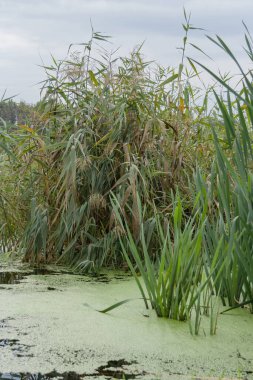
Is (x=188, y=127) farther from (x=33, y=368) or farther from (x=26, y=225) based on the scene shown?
(x=33, y=368)

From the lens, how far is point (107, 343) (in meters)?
2.17

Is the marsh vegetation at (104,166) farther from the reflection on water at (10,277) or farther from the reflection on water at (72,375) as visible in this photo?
the reflection on water at (72,375)

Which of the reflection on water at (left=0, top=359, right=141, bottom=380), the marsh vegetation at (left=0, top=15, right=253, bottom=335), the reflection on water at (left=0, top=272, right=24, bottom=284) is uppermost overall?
the marsh vegetation at (left=0, top=15, right=253, bottom=335)

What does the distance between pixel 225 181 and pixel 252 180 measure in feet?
0.43

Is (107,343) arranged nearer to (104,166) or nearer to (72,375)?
(72,375)

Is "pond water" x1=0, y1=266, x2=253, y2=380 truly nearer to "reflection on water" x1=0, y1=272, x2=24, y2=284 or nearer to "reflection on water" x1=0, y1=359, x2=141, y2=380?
"reflection on water" x1=0, y1=359, x2=141, y2=380

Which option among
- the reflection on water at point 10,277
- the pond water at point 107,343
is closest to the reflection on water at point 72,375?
the pond water at point 107,343

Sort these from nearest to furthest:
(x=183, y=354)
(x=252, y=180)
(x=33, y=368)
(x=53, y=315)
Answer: (x=33, y=368) < (x=183, y=354) < (x=252, y=180) < (x=53, y=315)

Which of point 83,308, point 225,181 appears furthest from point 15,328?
point 225,181

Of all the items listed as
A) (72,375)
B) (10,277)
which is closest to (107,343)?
(72,375)

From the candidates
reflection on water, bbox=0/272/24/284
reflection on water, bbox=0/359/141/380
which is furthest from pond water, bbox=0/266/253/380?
reflection on water, bbox=0/272/24/284

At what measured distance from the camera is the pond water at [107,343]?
1934mm

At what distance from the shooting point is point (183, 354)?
82.0 inches

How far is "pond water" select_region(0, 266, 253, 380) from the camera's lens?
193cm
